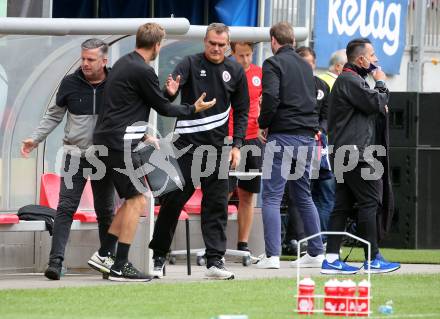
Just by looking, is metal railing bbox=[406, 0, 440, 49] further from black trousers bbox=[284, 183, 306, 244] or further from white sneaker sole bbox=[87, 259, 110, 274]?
white sneaker sole bbox=[87, 259, 110, 274]

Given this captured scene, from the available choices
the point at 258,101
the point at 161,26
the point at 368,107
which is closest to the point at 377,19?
the point at 258,101

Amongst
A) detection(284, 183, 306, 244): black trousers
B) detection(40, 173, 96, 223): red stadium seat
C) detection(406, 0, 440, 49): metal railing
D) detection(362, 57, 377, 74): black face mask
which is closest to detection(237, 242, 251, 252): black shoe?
detection(284, 183, 306, 244): black trousers

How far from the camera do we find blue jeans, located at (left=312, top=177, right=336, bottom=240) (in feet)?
53.5

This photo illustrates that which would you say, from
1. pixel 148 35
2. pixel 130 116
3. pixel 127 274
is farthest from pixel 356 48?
pixel 127 274

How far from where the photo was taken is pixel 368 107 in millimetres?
13078

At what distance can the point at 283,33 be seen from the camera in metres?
13.6

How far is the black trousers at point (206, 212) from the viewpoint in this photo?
12.4 metres

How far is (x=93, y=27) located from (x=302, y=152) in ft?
8.75

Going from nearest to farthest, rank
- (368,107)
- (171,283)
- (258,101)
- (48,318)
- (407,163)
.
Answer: (48,318), (171,283), (368,107), (258,101), (407,163)

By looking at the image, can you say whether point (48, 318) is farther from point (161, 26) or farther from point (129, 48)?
point (129, 48)

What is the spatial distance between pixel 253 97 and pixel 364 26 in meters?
6.29

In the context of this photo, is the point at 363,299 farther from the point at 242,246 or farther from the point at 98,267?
the point at 242,246

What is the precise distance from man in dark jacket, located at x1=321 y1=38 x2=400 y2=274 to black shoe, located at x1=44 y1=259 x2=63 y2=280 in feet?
8.12

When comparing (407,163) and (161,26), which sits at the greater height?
(161,26)
